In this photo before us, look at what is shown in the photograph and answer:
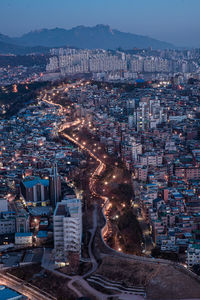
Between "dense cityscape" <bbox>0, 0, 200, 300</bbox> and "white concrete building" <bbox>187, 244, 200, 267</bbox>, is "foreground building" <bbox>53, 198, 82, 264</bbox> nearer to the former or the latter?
"dense cityscape" <bbox>0, 0, 200, 300</bbox>

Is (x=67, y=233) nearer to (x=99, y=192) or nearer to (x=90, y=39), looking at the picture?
(x=99, y=192)

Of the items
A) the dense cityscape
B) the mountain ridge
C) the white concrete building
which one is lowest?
the white concrete building

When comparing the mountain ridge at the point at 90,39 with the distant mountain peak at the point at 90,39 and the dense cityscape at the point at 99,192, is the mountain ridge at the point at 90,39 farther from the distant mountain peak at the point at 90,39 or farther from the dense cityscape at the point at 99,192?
the dense cityscape at the point at 99,192

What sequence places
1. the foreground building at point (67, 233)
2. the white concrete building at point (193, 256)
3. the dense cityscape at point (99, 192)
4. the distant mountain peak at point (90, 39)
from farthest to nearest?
the distant mountain peak at point (90, 39) < the white concrete building at point (193, 256) < the foreground building at point (67, 233) < the dense cityscape at point (99, 192)

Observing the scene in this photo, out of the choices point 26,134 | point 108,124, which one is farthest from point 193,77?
point 26,134

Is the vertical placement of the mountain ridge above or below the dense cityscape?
above

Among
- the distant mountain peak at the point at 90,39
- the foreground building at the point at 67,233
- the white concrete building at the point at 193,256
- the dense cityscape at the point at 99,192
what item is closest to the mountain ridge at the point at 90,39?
the distant mountain peak at the point at 90,39

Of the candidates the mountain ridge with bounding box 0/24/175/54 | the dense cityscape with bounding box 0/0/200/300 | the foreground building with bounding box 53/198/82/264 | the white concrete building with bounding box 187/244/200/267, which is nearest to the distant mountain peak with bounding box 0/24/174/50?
the mountain ridge with bounding box 0/24/175/54

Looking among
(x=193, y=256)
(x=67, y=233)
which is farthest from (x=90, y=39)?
(x=67, y=233)

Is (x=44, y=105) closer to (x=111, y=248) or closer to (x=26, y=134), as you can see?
(x=26, y=134)
